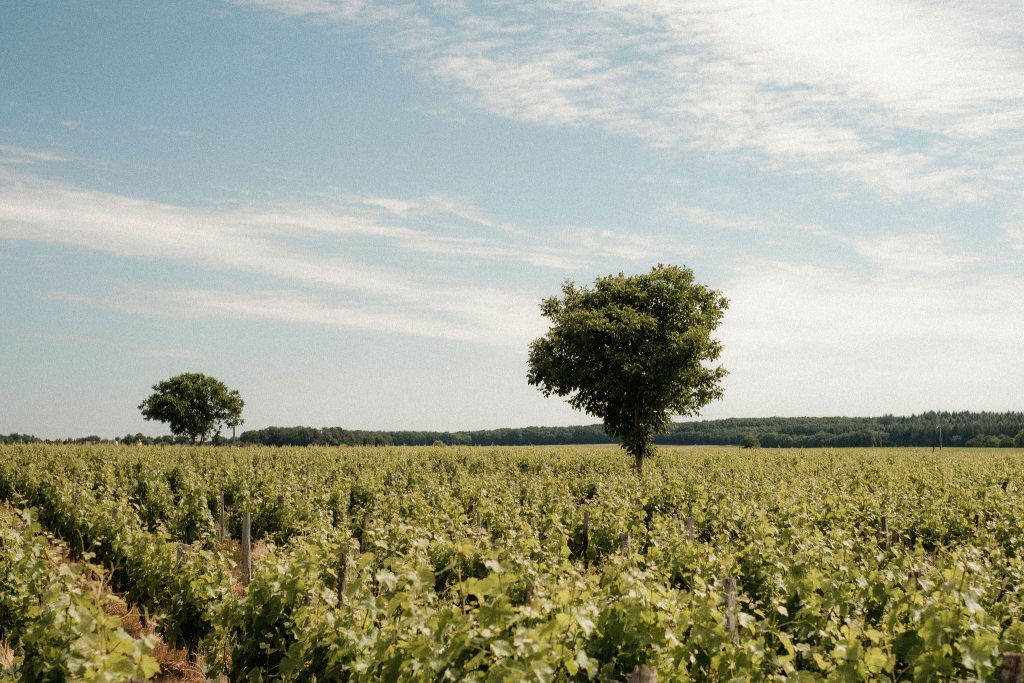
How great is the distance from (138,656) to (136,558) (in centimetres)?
766

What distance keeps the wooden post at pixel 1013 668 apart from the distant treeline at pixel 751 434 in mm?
95925

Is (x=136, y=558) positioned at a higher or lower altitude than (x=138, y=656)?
lower

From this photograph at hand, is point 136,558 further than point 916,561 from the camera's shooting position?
Yes

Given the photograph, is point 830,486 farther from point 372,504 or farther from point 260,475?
point 260,475

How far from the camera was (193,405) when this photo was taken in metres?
73.9

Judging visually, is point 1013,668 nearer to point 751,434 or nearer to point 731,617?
point 731,617

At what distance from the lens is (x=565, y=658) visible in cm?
465

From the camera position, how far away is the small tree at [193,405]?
2832 inches

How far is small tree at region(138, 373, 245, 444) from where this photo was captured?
236 ft

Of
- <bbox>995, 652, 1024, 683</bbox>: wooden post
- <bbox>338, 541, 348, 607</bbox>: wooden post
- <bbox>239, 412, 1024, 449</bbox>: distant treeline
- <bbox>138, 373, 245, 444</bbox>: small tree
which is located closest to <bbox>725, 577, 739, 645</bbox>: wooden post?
<bbox>995, 652, 1024, 683</bbox>: wooden post

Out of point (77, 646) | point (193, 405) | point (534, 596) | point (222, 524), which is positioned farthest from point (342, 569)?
point (193, 405)

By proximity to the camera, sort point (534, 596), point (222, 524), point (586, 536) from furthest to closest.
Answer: point (222, 524), point (586, 536), point (534, 596)

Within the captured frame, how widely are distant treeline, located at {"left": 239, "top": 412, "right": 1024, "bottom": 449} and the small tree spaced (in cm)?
2389

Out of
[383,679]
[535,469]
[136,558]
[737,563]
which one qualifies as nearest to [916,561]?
[737,563]
